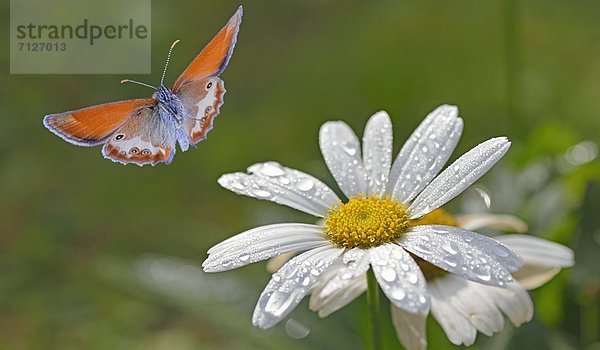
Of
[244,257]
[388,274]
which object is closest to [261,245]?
[244,257]

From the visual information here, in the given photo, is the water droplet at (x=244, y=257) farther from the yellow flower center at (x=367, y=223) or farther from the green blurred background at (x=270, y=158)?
the green blurred background at (x=270, y=158)

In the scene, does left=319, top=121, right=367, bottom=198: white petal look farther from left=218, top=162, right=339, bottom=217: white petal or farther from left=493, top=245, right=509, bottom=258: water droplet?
left=493, top=245, right=509, bottom=258: water droplet

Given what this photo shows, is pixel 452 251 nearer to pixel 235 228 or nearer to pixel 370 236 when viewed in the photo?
pixel 370 236

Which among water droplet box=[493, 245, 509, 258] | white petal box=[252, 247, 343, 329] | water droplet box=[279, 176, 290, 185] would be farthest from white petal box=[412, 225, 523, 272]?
water droplet box=[279, 176, 290, 185]

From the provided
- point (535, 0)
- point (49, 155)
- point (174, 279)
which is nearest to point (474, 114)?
point (535, 0)

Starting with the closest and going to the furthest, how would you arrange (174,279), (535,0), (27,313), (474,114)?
(174,279) < (27,313) < (474,114) < (535,0)

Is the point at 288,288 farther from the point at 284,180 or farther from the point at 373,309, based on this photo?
the point at 284,180
